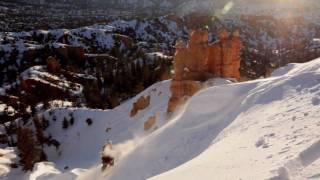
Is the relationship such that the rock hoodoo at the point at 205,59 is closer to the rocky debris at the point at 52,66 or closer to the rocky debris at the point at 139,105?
the rocky debris at the point at 139,105

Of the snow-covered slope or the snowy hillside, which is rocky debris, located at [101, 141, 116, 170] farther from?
the snow-covered slope

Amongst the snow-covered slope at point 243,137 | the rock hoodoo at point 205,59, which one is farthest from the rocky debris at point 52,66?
the snow-covered slope at point 243,137

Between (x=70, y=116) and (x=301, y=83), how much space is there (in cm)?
4905

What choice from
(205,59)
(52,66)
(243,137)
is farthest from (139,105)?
(52,66)

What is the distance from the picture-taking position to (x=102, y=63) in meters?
130

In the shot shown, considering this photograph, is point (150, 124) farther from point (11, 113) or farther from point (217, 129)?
point (11, 113)

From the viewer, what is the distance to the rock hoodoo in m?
51.9

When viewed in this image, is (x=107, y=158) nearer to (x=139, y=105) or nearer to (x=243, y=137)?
(x=243, y=137)

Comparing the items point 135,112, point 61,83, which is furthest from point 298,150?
point 61,83

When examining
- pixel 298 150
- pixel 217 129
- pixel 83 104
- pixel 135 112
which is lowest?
pixel 83 104

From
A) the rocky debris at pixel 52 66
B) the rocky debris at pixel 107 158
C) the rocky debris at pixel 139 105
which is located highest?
the rocky debris at pixel 107 158

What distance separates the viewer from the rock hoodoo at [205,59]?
170 feet

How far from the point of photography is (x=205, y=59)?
177ft

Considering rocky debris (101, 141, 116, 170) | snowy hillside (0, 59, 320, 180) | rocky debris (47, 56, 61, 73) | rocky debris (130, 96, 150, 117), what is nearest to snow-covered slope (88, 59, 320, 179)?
snowy hillside (0, 59, 320, 180)
